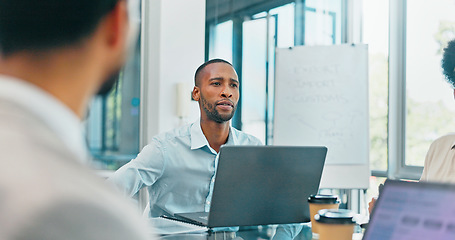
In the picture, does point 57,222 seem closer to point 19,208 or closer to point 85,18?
point 19,208

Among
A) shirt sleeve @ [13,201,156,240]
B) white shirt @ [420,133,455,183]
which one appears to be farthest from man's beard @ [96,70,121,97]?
white shirt @ [420,133,455,183]

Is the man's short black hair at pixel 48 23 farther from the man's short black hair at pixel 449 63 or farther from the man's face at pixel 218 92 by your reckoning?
the man's short black hair at pixel 449 63

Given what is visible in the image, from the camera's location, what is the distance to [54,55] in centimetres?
39

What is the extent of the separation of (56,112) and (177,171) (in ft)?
6.41

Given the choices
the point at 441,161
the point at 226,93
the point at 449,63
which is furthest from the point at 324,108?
the point at 441,161

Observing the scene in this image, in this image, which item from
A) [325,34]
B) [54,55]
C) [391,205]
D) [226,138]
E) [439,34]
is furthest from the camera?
[325,34]

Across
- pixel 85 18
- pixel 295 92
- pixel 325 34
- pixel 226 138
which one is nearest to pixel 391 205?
pixel 85 18

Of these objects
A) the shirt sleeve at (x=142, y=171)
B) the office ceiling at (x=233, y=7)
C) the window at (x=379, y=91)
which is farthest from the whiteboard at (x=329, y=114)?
the shirt sleeve at (x=142, y=171)

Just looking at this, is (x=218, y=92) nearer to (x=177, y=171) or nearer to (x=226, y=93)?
(x=226, y=93)

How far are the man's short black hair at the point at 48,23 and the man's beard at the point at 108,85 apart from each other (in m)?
0.05

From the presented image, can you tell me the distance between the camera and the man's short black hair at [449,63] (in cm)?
245

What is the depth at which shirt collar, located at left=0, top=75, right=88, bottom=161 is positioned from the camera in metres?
0.34

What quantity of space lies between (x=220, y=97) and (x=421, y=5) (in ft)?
7.55

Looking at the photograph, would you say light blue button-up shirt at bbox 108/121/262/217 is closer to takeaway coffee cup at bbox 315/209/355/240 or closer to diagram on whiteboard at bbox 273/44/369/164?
takeaway coffee cup at bbox 315/209/355/240
